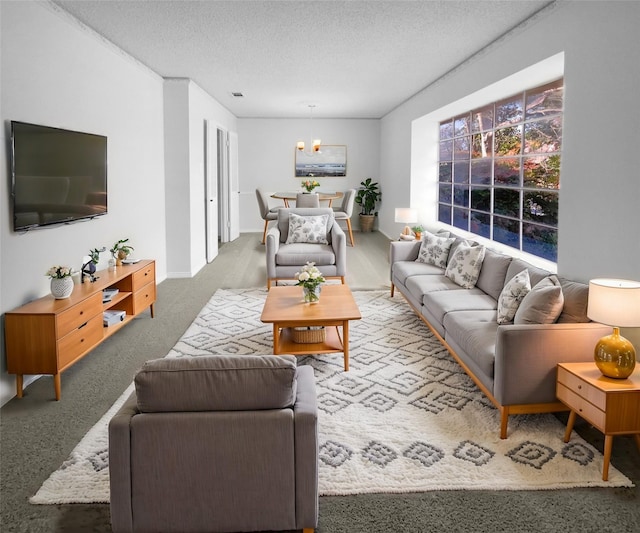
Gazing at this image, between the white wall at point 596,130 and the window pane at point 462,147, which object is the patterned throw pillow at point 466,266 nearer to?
the white wall at point 596,130

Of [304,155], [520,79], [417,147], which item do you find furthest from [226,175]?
[520,79]

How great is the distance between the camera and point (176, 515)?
211 centimetres

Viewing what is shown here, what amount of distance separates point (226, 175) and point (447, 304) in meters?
7.44

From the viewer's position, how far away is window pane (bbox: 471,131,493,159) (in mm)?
6681

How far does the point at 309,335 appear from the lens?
4246 millimetres

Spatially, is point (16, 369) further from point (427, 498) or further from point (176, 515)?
point (427, 498)

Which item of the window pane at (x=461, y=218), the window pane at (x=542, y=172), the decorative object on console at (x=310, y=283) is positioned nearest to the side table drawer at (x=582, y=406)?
the decorative object on console at (x=310, y=283)

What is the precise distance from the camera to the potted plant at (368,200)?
40.4 ft

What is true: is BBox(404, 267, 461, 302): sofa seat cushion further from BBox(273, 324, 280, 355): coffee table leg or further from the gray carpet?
the gray carpet

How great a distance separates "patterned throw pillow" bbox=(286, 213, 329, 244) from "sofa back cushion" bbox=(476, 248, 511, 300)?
8.61ft

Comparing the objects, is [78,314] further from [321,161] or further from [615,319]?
[321,161]

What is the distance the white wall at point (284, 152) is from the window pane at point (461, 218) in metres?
4.78

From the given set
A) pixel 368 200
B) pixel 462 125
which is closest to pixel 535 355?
pixel 462 125

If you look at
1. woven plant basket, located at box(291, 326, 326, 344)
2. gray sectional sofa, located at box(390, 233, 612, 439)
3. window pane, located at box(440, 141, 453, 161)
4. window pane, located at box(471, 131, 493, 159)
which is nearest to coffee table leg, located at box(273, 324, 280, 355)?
woven plant basket, located at box(291, 326, 326, 344)
